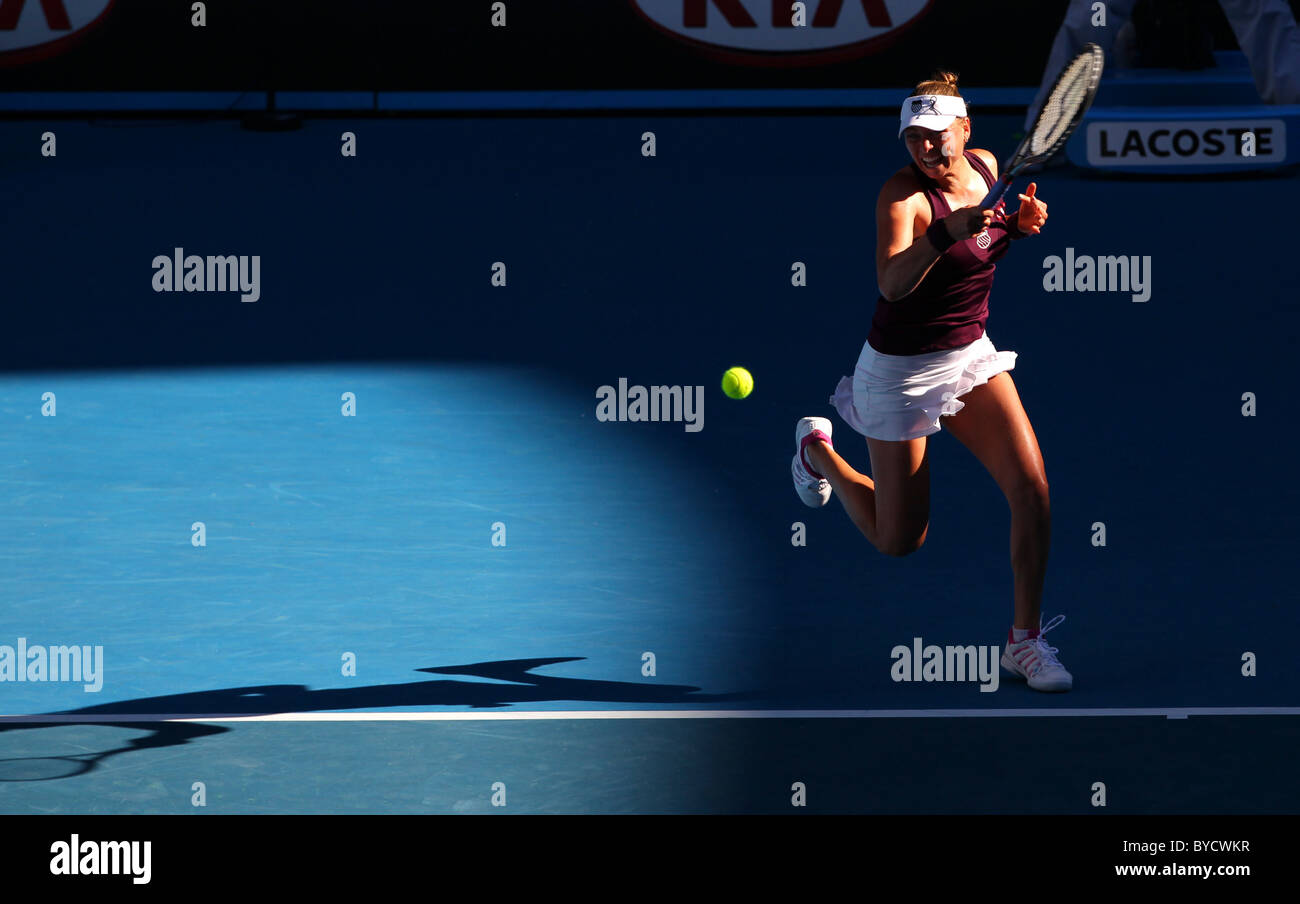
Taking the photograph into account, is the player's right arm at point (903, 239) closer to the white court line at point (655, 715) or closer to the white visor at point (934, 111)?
the white visor at point (934, 111)

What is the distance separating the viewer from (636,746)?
5.17 metres

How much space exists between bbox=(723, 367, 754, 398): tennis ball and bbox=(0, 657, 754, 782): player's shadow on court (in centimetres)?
285

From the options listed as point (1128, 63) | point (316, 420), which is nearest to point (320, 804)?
point (316, 420)

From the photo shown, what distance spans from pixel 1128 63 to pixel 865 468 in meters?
7.75

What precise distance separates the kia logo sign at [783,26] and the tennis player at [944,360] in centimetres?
1085

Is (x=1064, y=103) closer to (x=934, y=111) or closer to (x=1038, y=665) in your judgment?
(x=934, y=111)

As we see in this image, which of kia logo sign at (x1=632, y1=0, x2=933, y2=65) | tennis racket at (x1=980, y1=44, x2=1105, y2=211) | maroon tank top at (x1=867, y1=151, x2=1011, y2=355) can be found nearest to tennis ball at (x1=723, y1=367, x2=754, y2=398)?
maroon tank top at (x1=867, y1=151, x2=1011, y2=355)

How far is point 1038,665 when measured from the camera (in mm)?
5520

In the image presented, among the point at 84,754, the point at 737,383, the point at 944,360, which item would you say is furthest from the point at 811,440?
the point at 84,754

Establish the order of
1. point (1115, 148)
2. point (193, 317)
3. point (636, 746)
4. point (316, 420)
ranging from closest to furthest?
point (636, 746) → point (316, 420) → point (193, 317) → point (1115, 148)

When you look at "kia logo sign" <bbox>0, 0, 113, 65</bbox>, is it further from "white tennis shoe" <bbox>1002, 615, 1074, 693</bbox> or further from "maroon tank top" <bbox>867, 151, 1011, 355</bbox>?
"white tennis shoe" <bbox>1002, 615, 1074, 693</bbox>

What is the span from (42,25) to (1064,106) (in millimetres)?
13132

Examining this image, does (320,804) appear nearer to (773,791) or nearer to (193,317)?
(773,791)

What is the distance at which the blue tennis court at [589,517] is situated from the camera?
16.8 ft
